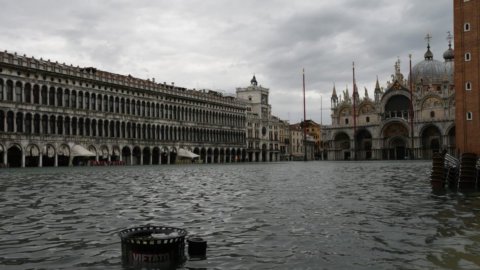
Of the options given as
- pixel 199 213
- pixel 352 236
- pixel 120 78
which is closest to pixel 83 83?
pixel 120 78

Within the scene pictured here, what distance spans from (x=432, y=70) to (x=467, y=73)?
70089 millimetres

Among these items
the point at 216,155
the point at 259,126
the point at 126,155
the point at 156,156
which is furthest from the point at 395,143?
the point at 126,155

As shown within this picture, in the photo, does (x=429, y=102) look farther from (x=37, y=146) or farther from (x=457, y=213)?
(x=457, y=213)

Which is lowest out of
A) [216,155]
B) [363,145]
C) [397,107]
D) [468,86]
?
[216,155]

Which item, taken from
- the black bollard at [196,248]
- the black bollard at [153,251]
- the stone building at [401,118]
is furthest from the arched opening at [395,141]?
the black bollard at [153,251]

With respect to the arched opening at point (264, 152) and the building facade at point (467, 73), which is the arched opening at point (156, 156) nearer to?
the arched opening at point (264, 152)

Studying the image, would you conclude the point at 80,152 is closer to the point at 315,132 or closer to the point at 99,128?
the point at 99,128

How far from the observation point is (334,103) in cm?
11762

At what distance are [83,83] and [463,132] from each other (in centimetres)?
4936

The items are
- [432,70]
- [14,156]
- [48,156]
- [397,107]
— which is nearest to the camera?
[14,156]

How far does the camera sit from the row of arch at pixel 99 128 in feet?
200

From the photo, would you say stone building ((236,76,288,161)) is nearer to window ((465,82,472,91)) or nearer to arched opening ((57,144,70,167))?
arched opening ((57,144,70,167))

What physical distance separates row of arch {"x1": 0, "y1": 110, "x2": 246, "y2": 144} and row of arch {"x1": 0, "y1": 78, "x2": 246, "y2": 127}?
1632 mm

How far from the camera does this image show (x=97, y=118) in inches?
2874
